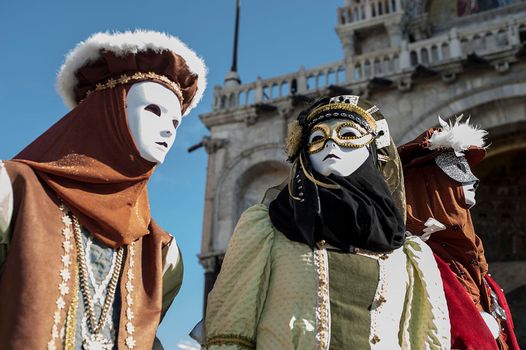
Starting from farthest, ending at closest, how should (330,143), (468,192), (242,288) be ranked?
1. (468,192)
2. (330,143)
3. (242,288)

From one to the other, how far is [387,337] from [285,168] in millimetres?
7689

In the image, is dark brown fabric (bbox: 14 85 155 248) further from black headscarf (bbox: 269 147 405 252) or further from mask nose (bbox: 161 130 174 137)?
black headscarf (bbox: 269 147 405 252)

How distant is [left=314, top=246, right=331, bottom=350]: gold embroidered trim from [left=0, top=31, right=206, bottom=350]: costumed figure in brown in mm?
608

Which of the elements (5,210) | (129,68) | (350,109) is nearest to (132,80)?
(129,68)

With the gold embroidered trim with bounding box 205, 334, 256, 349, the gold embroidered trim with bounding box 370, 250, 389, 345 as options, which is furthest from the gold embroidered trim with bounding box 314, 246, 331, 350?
the gold embroidered trim with bounding box 205, 334, 256, 349

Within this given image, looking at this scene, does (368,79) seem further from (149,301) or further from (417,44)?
(149,301)

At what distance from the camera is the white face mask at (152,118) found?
2301 mm

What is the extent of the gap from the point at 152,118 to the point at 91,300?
752 mm

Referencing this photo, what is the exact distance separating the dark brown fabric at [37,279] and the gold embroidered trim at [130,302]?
0.5 inches

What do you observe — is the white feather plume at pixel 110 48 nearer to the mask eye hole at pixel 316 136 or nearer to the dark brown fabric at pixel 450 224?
the mask eye hole at pixel 316 136

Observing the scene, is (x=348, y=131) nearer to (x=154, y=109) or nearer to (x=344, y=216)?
(x=344, y=216)

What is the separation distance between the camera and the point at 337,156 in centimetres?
249

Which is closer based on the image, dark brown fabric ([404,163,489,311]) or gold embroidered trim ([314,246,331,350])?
gold embroidered trim ([314,246,331,350])

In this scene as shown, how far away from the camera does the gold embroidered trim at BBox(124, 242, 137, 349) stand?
2.05 m
